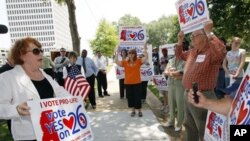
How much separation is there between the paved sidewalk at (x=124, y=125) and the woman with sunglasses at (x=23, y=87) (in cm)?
362

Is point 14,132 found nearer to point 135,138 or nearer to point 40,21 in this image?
point 135,138

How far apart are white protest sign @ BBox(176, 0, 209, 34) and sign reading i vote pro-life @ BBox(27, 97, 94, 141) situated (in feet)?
7.14

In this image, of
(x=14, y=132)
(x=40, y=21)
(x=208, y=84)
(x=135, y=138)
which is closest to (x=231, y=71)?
(x=135, y=138)

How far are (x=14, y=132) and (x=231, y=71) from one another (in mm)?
6754

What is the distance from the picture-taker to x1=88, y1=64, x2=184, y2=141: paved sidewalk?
6906mm

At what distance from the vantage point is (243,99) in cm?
240

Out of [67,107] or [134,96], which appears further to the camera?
[134,96]

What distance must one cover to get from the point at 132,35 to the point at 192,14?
7.06m

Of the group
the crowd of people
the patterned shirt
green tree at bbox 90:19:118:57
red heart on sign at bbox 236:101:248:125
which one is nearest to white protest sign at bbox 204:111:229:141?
the crowd of people

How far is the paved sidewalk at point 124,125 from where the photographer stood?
272 inches

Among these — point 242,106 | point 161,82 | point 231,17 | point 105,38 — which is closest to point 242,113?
point 242,106

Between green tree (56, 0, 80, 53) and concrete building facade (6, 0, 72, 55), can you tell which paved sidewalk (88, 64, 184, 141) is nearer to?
green tree (56, 0, 80, 53)

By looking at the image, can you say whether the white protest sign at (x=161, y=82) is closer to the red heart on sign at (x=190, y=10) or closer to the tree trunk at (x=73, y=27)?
the red heart on sign at (x=190, y=10)

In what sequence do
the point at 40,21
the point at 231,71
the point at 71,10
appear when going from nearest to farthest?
the point at 231,71 < the point at 71,10 < the point at 40,21
